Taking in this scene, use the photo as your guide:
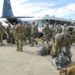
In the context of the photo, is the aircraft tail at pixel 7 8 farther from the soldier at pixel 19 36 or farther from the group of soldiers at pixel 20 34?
the soldier at pixel 19 36

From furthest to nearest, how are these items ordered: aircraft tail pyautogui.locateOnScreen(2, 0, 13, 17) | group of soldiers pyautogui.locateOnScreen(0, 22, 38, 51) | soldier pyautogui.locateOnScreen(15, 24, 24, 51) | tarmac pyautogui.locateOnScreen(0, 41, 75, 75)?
aircraft tail pyautogui.locateOnScreen(2, 0, 13, 17)
group of soldiers pyautogui.locateOnScreen(0, 22, 38, 51)
soldier pyautogui.locateOnScreen(15, 24, 24, 51)
tarmac pyautogui.locateOnScreen(0, 41, 75, 75)

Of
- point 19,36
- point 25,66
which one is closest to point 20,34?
point 19,36

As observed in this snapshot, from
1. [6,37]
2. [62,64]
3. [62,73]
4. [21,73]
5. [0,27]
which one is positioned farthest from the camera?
[6,37]

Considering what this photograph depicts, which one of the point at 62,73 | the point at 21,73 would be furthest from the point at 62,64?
the point at 62,73

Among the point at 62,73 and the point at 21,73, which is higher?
the point at 62,73

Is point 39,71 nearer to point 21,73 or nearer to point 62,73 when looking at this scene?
point 21,73

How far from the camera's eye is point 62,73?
921 centimetres

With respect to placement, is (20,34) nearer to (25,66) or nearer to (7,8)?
(25,66)

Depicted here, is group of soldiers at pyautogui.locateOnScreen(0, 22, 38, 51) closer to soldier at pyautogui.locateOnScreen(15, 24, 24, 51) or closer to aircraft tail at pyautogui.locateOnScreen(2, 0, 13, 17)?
soldier at pyautogui.locateOnScreen(15, 24, 24, 51)

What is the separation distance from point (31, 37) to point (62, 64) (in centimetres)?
1123

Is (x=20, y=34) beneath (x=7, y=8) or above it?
above

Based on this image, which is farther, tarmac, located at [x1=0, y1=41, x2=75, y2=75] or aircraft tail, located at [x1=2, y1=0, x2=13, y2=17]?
aircraft tail, located at [x1=2, y1=0, x2=13, y2=17]

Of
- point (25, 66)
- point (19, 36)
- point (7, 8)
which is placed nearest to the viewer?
point (25, 66)

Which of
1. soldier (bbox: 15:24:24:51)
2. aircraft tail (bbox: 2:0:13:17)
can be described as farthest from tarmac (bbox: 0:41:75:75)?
aircraft tail (bbox: 2:0:13:17)
